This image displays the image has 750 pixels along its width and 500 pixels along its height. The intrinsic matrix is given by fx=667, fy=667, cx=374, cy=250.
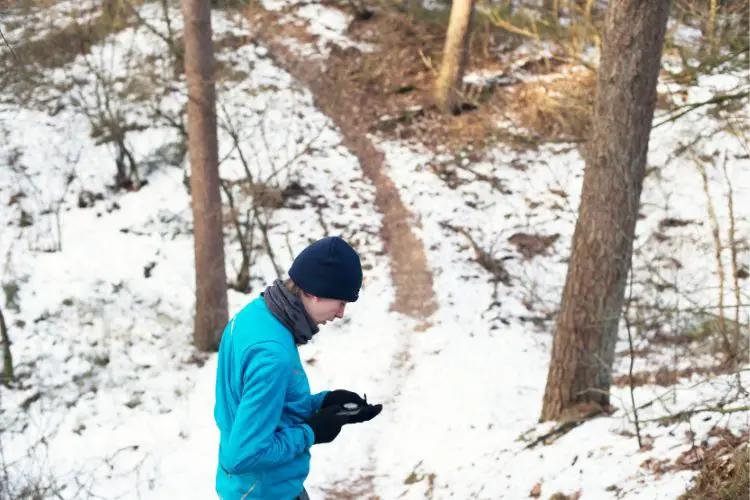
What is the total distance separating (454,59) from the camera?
1559 centimetres

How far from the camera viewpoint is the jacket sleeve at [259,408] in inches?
98.0

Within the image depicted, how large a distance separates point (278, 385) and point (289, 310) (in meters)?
0.31

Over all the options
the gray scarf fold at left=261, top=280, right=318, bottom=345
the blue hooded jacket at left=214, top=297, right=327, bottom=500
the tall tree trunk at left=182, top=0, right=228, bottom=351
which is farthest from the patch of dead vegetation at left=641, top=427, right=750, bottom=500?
the tall tree trunk at left=182, top=0, right=228, bottom=351

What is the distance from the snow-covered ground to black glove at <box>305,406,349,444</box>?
2254mm

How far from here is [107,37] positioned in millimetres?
15938

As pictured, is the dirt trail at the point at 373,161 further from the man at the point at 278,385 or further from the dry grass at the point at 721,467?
the man at the point at 278,385

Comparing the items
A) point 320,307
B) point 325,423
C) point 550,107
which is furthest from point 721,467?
point 550,107

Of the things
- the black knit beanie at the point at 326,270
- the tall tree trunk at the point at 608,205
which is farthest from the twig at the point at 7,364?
the black knit beanie at the point at 326,270

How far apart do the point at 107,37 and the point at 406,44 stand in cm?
750

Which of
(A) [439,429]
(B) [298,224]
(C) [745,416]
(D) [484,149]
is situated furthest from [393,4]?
(C) [745,416]

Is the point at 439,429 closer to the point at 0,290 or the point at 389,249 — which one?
the point at 389,249

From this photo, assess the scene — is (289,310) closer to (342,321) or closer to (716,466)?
(716,466)

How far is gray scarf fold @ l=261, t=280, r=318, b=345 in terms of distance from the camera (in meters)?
2.67

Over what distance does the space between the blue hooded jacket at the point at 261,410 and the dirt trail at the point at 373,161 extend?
23.0 feet
